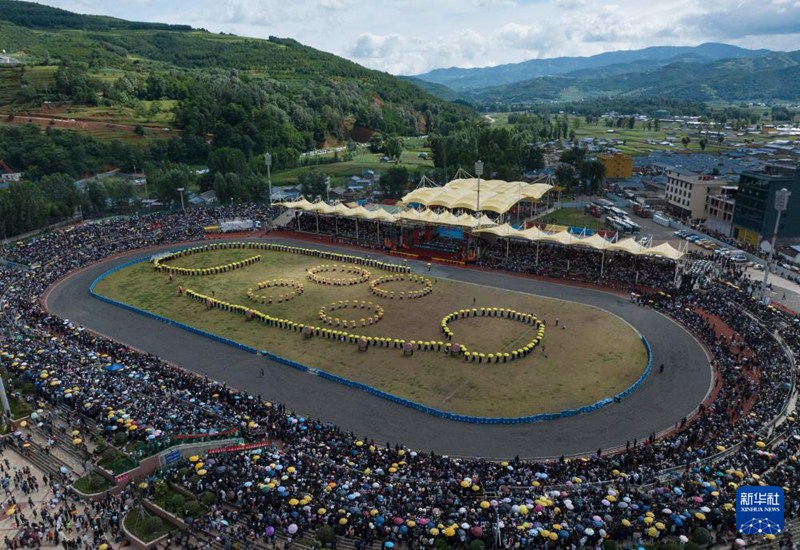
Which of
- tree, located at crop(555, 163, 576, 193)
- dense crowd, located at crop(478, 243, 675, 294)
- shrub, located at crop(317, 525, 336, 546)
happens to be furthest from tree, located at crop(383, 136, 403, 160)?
shrub, located at crop(317, 525, 336, 546)

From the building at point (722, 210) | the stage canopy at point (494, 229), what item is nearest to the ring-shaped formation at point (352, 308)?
the stage canopy at point (494, 229)

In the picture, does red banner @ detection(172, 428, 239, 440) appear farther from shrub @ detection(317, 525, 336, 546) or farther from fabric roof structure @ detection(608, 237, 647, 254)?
fabric roof structure @ detection(608, 237, 647, 254)

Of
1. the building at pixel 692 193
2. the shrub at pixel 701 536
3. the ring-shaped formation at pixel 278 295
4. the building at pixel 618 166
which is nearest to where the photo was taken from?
the shrub at pixel 701 536

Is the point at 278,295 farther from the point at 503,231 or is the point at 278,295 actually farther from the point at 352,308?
the point at 503,231

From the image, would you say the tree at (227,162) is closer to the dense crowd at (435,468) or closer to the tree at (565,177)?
the tree at (565,177)

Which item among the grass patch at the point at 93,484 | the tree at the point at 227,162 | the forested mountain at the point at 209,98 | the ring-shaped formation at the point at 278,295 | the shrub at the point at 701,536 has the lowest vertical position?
the grass patch at the point at 93,484

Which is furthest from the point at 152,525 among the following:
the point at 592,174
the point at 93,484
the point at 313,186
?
the point at 592,174
